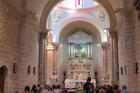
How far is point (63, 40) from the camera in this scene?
34062 mm

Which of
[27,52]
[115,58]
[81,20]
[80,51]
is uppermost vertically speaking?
[81,20]

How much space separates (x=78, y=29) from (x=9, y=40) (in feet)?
73.8

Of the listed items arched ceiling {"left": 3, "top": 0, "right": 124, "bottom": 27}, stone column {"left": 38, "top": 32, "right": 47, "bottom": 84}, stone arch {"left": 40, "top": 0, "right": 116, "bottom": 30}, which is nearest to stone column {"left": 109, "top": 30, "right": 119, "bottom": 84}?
stone arch {"left": 40, "top": 0, "right": 116, "bottom": 30}

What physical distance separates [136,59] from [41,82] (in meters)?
8.27

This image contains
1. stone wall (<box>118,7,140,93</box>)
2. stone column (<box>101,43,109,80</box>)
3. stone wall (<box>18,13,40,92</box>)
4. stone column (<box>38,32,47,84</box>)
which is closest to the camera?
stone wall (<box>118,7,140,93</box>)

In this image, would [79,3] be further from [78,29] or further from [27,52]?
[27,52]

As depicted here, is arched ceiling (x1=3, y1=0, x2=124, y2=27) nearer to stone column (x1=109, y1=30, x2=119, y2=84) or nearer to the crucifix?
stone column (x1=109, y1=30, x2=119, y2=84)

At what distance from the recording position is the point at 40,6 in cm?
1752

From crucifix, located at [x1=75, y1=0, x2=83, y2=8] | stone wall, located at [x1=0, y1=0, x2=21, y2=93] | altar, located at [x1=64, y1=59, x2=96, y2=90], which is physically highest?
crucifix, located at [x1=75, y1=0, x2=83, y2=8]

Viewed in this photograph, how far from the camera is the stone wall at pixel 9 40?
10812mm

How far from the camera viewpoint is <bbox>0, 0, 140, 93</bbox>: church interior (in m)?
11.7

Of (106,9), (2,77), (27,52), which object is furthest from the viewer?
(106,9)

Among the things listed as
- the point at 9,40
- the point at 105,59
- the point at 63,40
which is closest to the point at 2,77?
the point at 9,40

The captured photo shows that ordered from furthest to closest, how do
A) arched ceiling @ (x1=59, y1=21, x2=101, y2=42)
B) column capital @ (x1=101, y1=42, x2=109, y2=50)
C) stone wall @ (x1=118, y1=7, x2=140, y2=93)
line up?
arched ceiling @ (x1=59, y1=21, x2=101, y2=42)
column capital @ (x1=101, y1=42, x2=109, y2=50)
stone wall @ (x1=118, y1=7, x2=140, y2=93)
